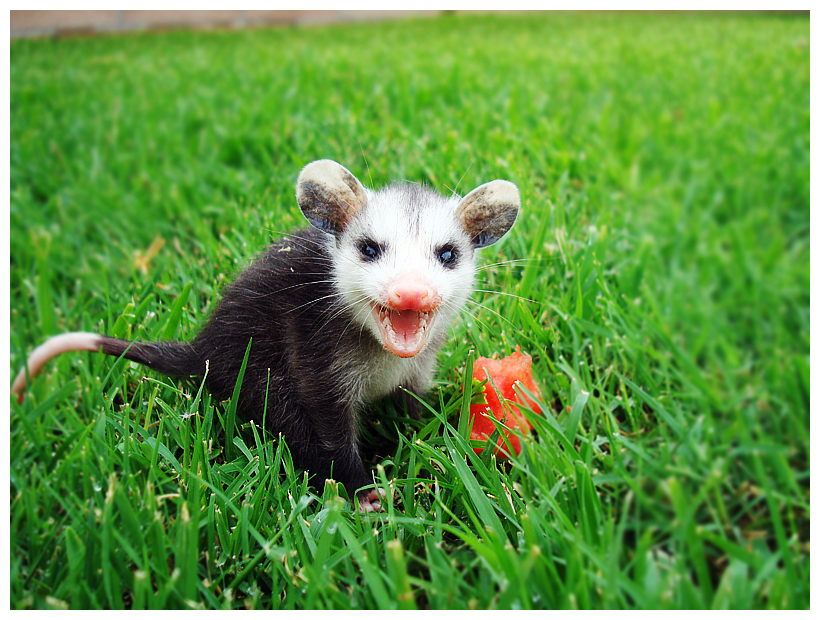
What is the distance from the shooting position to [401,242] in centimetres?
135

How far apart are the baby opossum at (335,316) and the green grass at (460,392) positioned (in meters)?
0.06

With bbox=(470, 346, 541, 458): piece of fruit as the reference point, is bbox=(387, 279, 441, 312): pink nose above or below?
above

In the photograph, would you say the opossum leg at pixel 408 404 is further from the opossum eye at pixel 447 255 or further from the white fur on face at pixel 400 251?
the opossum eye at pixel 447 255

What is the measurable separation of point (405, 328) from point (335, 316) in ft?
0.71

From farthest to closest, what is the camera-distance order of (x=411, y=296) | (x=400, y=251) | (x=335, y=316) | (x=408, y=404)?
(x=408, y=404) < (x=335, y=316) < (x=400, y=251) < (x=411, y=296)

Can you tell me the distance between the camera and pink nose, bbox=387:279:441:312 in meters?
1.22

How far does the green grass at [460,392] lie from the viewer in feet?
3.68

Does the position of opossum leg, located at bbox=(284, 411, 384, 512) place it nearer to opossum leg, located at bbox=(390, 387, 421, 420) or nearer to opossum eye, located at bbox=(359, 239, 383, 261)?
opossum leg, located at bbox=(390, 387, 421, 420)

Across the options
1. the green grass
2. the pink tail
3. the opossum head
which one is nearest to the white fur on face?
the opossum head

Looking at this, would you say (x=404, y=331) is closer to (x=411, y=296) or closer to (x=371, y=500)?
(x=411, y=296)

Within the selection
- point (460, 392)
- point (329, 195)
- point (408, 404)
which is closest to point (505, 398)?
point (460, 392)

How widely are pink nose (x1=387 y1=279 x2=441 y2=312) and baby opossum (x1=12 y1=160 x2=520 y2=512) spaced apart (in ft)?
0.08

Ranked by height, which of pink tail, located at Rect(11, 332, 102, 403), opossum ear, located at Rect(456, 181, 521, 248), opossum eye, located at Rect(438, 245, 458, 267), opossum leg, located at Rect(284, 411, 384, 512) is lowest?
opossum leg, located at Rect(284, 411, 384, 512)

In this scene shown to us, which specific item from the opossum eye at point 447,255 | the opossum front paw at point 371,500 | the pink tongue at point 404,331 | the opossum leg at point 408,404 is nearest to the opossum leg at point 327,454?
the opossum front paw at point 371,500
